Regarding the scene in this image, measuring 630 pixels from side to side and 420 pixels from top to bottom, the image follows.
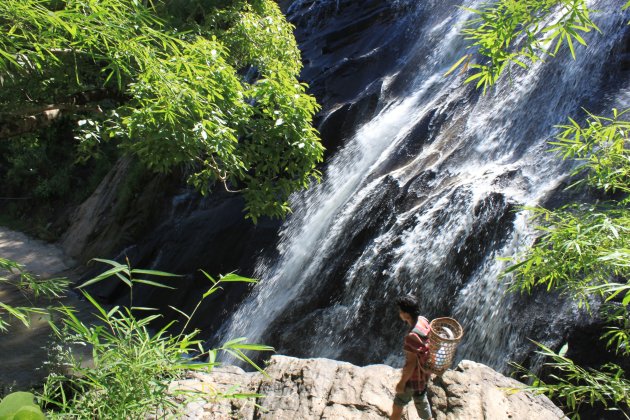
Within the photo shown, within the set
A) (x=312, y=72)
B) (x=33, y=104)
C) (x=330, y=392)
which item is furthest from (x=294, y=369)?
(x=312, y=72)

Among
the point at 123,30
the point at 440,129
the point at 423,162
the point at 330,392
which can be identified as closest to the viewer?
the point at 123,30

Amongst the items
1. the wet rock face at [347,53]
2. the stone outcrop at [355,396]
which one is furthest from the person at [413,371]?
the wet rock face at [347,53]

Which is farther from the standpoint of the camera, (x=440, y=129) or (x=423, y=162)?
(x=440, y=129)

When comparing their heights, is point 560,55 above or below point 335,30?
below

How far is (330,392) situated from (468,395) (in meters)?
1.01

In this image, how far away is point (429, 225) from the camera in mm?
6516

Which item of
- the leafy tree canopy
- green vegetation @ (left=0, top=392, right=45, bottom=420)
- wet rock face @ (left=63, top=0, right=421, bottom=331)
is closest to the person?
green vegetation @ (left=0, top=392, right=45, bottom=420)

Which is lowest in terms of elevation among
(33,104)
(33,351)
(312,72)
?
(33,351)

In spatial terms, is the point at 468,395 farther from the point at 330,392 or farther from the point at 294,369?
the point at 294,369

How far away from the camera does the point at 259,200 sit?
669 cm

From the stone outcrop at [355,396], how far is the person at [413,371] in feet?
0.75

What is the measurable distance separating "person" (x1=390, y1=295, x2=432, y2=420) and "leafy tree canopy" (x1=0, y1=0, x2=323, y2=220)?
2600mm

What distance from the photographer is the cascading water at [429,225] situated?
565 centimetres

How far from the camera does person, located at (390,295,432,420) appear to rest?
343cm
